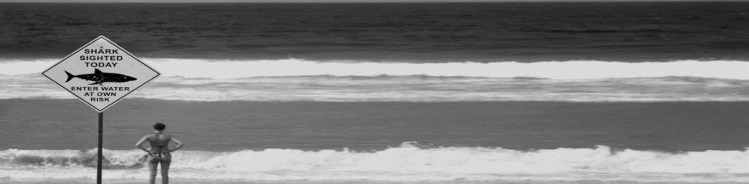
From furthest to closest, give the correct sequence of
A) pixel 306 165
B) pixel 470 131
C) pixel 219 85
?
1. pixel 219 85
2. pixel 470 131
3. pixel 306 165

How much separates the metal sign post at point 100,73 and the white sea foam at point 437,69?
1760 cm

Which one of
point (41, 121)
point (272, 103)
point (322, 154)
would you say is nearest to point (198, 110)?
point (272, 103)

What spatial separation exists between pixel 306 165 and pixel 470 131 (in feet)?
12.4

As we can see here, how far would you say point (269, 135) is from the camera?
47.3ft

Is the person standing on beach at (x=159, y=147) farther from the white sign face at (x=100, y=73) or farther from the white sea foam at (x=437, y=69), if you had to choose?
the white sea foam at (x=437, y=69)

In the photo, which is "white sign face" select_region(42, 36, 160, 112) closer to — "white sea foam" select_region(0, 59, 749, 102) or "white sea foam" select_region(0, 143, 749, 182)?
"white sea foam" select_region(0, 143, 749, 182)

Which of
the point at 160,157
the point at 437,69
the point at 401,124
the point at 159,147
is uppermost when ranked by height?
the point at 437,69

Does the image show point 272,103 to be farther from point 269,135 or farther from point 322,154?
point 322,154

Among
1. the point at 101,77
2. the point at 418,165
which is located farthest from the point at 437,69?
the point at 101,77

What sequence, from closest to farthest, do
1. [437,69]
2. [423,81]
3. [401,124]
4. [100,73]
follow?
1. [100,73]
2. [401,124]
3. [423,81]
4. [437,69]

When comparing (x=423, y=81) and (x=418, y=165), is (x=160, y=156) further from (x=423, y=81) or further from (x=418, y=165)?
(x=423, y=81)

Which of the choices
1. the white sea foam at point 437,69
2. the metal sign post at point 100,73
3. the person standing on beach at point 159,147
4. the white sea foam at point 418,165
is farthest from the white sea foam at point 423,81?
the metal sign post at point 100,73

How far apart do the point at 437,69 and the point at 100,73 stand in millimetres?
22439

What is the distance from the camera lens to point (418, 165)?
12148 mm
